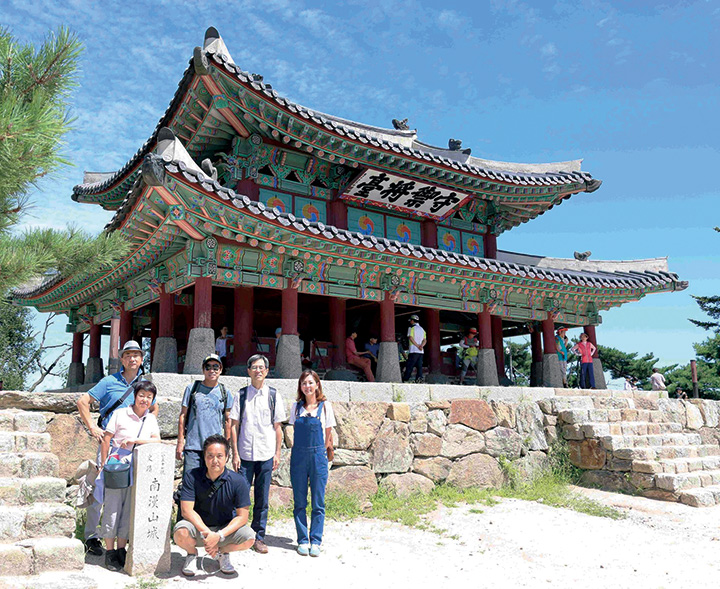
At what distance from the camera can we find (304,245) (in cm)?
1067

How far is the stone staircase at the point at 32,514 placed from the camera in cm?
489

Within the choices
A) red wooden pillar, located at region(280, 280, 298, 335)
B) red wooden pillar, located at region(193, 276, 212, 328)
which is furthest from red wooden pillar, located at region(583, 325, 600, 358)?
red wooden pillar, located at region(193, 276, 212, 328)

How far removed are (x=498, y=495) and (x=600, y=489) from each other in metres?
2.08

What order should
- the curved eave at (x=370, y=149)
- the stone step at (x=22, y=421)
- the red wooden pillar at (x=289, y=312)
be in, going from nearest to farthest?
the stone step at (x=22, y=421) < the curved eave at (x=370, y=149) < the red wooden pillar at (x=289, y=312)

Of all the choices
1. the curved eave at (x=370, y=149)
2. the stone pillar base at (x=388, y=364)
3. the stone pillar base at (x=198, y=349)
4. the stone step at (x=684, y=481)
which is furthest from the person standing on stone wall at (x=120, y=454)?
the stone step at (x=684, y=481)

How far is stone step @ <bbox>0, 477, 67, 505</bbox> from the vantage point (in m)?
5.35

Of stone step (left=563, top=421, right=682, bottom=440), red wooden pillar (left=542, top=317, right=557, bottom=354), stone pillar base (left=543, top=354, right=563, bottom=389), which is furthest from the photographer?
red wooden pillar (left=542, top=317, right=557, bottom=354)

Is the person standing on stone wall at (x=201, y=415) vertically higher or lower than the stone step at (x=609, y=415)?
higher

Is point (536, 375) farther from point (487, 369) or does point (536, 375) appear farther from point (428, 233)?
point (428, 233)

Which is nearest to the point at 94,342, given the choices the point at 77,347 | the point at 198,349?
the point at 77,347

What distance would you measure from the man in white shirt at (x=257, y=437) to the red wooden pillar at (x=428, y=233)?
376 inches

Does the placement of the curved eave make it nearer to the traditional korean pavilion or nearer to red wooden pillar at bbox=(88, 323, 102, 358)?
the traditional korean pavilion

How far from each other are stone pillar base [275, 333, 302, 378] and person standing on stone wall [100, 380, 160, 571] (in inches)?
195

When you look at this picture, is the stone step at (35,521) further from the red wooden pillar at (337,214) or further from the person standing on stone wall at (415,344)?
the red wooden pillar at (337,214)
